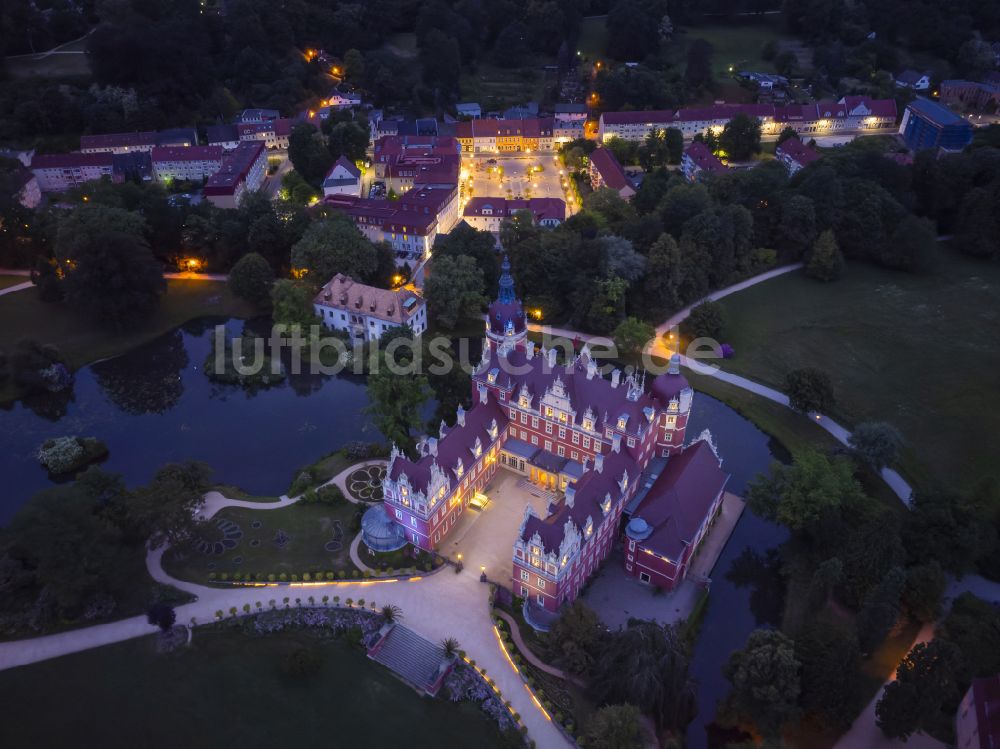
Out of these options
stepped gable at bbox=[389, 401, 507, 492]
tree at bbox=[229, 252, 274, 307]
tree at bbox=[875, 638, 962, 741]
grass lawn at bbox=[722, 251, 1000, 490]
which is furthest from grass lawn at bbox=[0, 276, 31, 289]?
tree at bbox=[875, 638, 962, 741]

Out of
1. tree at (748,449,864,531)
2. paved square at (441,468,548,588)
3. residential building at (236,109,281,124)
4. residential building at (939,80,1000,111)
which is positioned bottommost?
paved square at (441,468,548,588)

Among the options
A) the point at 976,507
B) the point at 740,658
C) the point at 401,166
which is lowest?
the point at 740,658

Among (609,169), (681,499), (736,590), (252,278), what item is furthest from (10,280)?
(736,590)

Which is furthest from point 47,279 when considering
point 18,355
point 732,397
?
point 732,397

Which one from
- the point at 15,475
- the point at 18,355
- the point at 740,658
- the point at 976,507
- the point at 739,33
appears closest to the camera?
the point at 740,658

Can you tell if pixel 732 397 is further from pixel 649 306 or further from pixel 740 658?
pixel 740 658

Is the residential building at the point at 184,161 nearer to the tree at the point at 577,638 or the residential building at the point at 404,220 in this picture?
the residential building at the point at 404,220

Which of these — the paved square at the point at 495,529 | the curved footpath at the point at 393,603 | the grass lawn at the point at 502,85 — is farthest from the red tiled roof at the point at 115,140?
the paved square at the point at 495,529

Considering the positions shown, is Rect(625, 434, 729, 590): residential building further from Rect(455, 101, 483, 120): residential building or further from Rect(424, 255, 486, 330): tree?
Rect(455, 101, 483, 120): residential building
